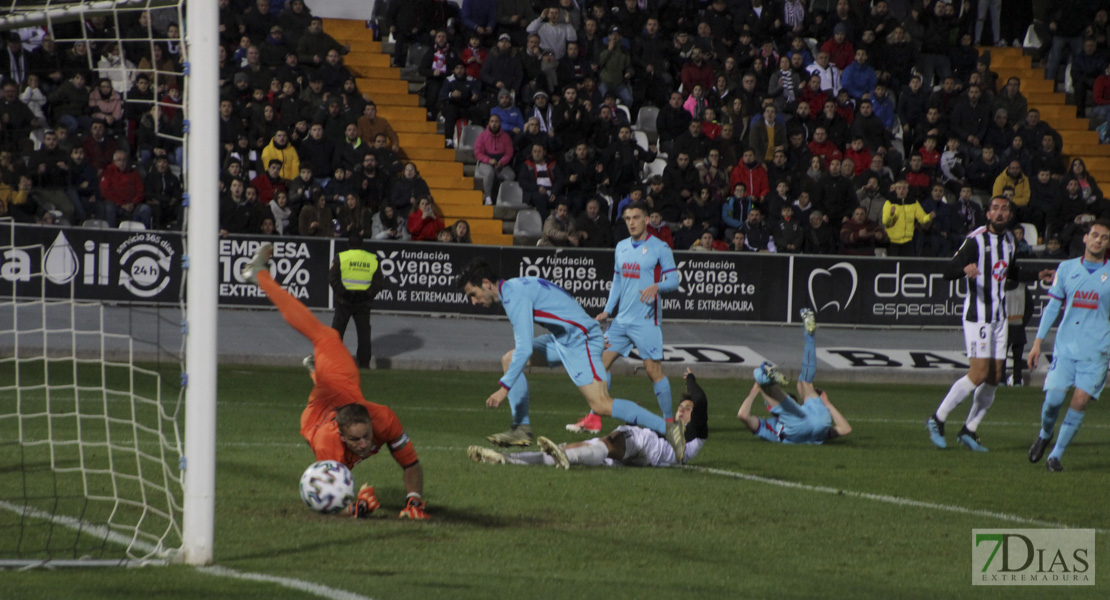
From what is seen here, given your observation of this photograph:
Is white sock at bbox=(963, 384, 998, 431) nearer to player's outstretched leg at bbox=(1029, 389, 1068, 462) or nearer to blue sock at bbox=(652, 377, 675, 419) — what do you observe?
player's outstretched leg at bbox=(1029, 389, 1068, 462)

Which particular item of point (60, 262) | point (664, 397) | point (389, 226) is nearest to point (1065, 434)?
point (664, 397)

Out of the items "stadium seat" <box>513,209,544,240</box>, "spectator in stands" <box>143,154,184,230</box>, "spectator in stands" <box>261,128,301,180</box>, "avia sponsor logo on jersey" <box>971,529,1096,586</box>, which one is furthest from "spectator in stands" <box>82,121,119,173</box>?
"avia sponsor logo on jersey" <box>971,529,1096,586</box>

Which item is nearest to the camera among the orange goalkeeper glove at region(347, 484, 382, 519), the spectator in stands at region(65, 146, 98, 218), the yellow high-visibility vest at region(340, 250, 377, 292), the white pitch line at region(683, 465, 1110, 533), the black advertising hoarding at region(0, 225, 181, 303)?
the orange goalkeeper glove at region(347, 484, 382, 519)

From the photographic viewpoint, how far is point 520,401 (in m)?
11.0

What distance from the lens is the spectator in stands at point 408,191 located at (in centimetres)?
2194

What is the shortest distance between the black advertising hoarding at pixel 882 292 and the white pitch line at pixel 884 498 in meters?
12.0

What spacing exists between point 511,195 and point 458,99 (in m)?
2.31

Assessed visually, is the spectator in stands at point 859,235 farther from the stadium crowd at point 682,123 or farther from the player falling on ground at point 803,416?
the player falling on ground at point 803,416

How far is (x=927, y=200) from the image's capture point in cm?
2358

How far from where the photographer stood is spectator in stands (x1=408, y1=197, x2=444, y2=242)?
847 inches

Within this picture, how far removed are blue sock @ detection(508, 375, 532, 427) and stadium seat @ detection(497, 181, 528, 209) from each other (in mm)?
12752

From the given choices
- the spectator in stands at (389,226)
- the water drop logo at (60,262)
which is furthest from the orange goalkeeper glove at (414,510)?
the spectator in stands at (389,226)

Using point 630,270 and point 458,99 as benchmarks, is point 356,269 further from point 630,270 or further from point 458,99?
point 458,99

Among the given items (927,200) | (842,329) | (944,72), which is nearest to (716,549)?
(842,329)
